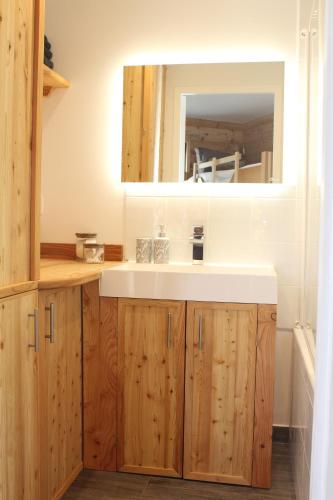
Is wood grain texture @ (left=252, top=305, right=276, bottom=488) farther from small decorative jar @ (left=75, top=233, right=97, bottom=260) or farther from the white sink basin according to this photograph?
small decorative jar @ (left=75, top=233, right=97, bottom=260)

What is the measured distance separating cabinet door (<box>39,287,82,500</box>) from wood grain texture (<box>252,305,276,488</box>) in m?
0.77

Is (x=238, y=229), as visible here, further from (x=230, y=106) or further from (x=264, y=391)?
(x=264, y=391)

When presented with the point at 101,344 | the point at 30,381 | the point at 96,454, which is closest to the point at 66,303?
the point at 101,344

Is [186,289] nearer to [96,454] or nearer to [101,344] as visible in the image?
[101,344]

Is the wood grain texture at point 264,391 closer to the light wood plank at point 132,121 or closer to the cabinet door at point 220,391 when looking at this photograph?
the cabinet door at point 220,391

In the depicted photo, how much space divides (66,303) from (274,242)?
1093mm

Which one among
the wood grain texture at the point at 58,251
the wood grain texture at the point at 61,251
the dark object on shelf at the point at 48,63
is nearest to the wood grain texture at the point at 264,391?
the wood grain texture at the point at 61,251

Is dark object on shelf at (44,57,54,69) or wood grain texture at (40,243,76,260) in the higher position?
dark object on shelf at (44,57,54,69)

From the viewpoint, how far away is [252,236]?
235cm

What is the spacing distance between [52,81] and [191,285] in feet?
4.20

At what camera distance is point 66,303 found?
1.86 m

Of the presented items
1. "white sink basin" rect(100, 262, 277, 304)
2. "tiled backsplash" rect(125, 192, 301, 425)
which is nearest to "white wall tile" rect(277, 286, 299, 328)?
"tiled backsplash" rect(125, 192, 301, 425)

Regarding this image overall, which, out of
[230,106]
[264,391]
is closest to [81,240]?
[230,106]

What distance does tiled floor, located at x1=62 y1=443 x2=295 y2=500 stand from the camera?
1.91m
